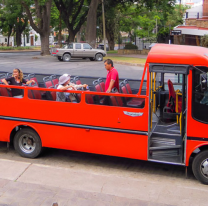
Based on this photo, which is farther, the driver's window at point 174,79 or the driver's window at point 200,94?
the driver's window at point 174,79

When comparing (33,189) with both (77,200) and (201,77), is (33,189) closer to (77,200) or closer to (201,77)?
(77,200)

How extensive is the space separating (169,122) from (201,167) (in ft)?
3.16

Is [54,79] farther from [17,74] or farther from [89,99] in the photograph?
[89,99]

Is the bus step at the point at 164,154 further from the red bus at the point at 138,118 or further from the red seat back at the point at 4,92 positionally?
the red seat back at the point at 4,92

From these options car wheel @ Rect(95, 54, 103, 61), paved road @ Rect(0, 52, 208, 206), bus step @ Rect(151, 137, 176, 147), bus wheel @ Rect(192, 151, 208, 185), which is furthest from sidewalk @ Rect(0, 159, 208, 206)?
car wheel @ Rect(95, 54, 103, 61)

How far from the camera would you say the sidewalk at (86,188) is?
16.1ft

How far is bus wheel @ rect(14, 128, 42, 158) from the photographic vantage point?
6676 mm

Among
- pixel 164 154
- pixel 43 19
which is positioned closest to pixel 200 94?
pixel 164 154

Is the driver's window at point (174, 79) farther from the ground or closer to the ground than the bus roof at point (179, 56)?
closer to the ground

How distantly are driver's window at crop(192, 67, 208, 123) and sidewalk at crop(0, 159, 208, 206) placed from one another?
1.14 metres

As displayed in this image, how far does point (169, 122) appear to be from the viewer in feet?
20.2

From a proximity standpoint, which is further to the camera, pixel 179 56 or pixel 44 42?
pixel 44 42

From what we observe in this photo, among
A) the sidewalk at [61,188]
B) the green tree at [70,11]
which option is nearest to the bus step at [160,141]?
the sidewalk at [61,188]

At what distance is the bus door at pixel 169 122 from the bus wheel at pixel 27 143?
2192 mm
